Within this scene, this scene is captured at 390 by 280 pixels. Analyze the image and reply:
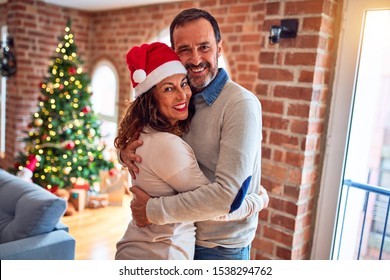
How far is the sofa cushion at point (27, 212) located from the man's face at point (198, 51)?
1.26 meters

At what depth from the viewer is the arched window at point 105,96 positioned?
17.1 feet

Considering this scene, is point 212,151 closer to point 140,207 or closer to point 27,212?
point 140,207

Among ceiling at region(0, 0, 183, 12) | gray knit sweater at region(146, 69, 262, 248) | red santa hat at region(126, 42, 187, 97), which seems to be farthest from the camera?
ceiling at region(0, 0, 183, 12)

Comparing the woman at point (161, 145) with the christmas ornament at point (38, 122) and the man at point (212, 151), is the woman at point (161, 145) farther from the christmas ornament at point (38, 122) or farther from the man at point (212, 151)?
the christmas ornament at point (38, 122)

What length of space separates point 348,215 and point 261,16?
2.10m

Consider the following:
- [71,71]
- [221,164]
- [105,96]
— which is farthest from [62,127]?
[221,164]

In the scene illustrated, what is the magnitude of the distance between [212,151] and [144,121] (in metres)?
0.26

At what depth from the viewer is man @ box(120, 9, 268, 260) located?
1.11 m

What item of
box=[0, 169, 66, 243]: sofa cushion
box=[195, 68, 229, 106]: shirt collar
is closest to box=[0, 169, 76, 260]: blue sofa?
box=[0, 169, 66, 243]: sofa cushion

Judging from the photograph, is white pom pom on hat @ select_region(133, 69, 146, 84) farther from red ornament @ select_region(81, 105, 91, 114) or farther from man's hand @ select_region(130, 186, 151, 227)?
red ornament @ select_region(81, 105, 91, 114)

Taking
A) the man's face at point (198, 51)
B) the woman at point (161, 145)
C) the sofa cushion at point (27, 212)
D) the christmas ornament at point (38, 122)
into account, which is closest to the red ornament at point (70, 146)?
the christmas ornament at point (38, 122)

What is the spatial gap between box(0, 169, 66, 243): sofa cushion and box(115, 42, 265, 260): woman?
970 millimetres

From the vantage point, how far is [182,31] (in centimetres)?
136

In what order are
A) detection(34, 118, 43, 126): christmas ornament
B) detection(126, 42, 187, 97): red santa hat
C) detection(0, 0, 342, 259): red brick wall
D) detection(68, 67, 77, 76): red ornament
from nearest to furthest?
detection(126, 42, 187, 97): red santa hat < detection(0, 0, 342, 259): red brick wall < detection(34, 118, 43, 126): christmas ornament < detection(68, 67, 77, 76): red ornament
